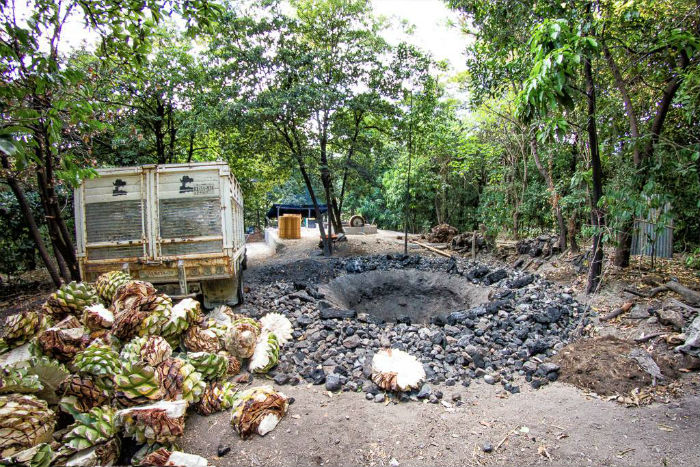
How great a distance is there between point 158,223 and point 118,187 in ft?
2.57

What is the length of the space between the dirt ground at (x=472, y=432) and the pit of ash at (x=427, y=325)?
0.27 m

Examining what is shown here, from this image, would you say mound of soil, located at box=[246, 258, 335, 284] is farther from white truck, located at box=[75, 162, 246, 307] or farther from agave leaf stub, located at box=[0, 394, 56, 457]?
agave leaf stub, located at box=[0, 394, 56, 457]

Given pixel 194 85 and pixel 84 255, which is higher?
pixel 194 85

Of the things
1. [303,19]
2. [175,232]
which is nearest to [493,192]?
[303,19]

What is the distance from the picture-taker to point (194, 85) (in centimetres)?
934

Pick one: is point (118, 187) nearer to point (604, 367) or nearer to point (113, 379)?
point (113, 379)

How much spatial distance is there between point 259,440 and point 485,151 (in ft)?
50.2

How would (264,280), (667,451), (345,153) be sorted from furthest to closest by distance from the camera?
(345,153)
(264,280)
(667,451)

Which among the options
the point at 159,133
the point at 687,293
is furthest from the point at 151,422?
the point at 159,133

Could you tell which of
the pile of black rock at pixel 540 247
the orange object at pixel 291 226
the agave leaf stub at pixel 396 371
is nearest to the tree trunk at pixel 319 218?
the orange object at pixel 291 226

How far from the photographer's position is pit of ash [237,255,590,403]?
3.68 metres

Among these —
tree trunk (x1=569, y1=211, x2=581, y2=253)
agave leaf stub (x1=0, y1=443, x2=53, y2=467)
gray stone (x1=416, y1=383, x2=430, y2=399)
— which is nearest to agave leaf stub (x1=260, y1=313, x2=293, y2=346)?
gray stone (x1=416, y1=383, x2=430, y2=399)

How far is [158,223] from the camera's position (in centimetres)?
494

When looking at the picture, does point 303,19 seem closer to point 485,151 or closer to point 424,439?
point 485,151
